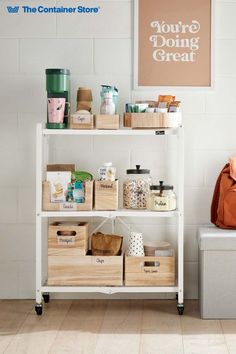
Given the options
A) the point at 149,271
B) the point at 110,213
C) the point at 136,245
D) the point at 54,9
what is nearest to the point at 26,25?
the point at 54,9

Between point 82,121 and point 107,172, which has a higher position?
point 82,121

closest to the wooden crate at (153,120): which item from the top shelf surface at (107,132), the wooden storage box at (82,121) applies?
the top shelf surface at (107,132)

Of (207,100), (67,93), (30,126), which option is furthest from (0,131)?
(207,100)

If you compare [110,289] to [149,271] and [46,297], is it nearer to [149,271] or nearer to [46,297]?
[149,271]

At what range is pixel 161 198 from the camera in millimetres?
3674

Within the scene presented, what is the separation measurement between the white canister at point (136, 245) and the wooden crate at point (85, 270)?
9 centimetres

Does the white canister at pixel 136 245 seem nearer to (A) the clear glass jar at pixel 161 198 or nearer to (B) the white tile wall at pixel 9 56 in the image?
(A) the clear glass jar at pixel 161 198

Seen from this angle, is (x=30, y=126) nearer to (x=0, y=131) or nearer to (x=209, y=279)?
(x=0, y=131)

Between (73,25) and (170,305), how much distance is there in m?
1.75

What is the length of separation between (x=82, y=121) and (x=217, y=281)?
1.13m

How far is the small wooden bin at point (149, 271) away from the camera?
372 cm

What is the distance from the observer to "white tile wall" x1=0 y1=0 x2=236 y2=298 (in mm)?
3996

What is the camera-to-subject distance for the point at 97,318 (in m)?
3.65

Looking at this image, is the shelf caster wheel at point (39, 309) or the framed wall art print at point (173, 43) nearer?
the shelf caster wheel at point (39, 309)
